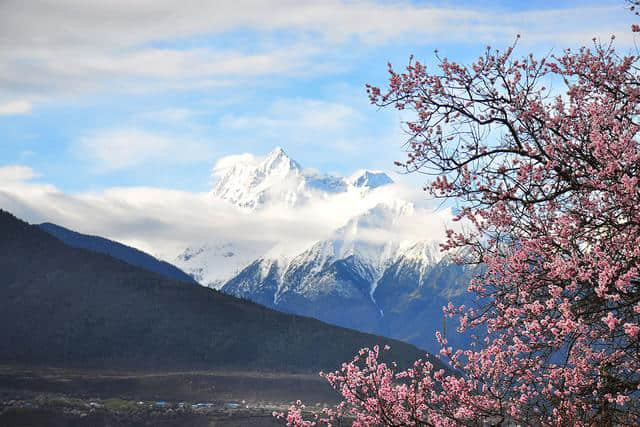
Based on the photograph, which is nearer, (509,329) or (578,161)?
(578,161)

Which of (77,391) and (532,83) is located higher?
(532,83)

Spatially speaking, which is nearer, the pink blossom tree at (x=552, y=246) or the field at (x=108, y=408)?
the pink blossom tree at (x=552, y=246)

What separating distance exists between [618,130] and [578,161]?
2.98 feet

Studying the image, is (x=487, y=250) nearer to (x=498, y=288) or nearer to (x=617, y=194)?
(x=498, y=288)

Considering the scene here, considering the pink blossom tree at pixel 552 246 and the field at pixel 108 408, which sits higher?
the pink blossom tree at pixel 552 246

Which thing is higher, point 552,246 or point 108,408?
point 552,246

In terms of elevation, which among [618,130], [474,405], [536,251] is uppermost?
[618,130]

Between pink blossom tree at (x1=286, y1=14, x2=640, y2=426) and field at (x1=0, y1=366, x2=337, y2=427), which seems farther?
field at (x1=0, y1=366, x2=337, y2=427)

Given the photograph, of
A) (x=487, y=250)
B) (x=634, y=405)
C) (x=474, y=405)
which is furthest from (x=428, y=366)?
(x=634, y=405)

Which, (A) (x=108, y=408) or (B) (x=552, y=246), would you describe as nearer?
(B) (x=552, y=246)

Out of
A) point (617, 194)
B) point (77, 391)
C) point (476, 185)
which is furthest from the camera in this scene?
point (77, 391)

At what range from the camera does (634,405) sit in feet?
52.0

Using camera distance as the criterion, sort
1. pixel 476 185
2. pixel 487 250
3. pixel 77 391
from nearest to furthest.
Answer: pixel 476 185 < pixel 487 250 < pixel 77 391

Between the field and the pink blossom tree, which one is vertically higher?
the pink blossom tree
